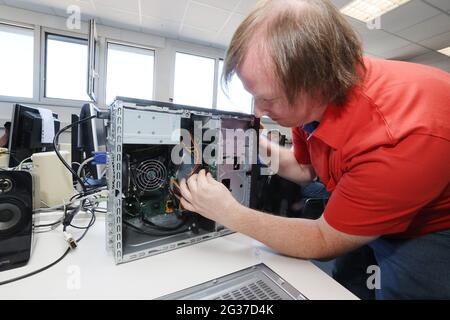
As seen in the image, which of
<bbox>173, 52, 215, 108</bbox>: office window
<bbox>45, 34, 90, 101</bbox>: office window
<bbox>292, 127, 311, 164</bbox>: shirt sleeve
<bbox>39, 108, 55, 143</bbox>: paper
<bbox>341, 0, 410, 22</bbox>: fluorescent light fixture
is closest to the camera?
<bbox>292, 127, 311, 164</bbox>: shirt sleeve

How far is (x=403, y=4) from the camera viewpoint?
8.45 ft

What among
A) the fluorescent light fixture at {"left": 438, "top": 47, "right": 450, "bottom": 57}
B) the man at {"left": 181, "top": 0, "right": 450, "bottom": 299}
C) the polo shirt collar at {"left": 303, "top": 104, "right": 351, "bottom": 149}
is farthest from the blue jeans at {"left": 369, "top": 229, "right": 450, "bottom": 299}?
the fluorescent light fixture at {"left": 438, "top": 47, "right": 450, "bottom": 57}

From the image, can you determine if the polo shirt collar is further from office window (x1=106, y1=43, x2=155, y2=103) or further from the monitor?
office window (x1=106, y1=43, x2=155, y2=103)

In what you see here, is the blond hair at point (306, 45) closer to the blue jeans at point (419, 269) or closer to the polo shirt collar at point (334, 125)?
the polo shirt collar at point (334, 125)

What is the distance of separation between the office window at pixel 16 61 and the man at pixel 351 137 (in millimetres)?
4008

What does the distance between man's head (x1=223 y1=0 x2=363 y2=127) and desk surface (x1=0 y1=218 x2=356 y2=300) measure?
0.34 m

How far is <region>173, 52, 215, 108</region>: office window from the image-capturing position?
4.01m

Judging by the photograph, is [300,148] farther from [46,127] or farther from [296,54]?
[46,127]

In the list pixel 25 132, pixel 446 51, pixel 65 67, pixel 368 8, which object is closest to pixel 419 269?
pixel 25 132

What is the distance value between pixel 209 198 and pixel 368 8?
11.0ft

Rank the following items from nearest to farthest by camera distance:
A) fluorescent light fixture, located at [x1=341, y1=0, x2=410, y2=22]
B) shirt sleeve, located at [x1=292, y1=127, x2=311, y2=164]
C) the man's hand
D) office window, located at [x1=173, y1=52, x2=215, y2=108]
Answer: the man's hand < shirt sleeve, located at [x1=292, y1=127, x2=311, y2=164] < fluorescent light fixture, located at [x1=341, y1=0, x2=410, y2=22] < office window, located at [x1=173, y1=52, x2=215, y2=108]

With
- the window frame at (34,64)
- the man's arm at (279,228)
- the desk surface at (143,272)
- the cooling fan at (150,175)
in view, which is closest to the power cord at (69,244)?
the desk surface at (143,272)

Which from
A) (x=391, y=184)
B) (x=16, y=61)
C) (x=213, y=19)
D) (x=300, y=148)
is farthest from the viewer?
(x=16, y=61)

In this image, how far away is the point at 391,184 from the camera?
40 centimetres
